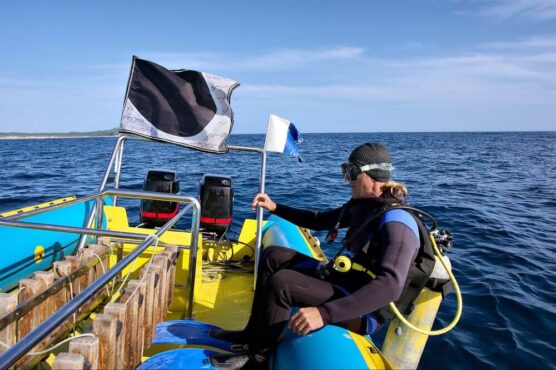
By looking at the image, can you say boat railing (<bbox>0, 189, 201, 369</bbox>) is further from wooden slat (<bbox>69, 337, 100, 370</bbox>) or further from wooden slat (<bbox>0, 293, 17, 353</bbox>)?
wooden slat (<bbox>0, 293, 17, 353</bbox>)

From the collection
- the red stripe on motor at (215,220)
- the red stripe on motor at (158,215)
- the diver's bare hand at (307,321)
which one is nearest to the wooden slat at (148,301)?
the diver's bare hand at (307,321)

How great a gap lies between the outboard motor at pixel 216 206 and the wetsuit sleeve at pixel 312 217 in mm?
1818

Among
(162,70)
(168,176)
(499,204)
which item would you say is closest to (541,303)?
(168,176)

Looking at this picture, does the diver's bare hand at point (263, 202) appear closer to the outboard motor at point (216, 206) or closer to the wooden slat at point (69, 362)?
the outboard motor at point (216, 206)

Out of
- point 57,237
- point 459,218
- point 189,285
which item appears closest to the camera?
point 189,285

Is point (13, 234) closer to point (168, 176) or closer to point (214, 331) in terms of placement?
point (214, 331)

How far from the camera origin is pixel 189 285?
3.29 metres

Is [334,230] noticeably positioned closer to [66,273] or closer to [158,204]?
[66,273]

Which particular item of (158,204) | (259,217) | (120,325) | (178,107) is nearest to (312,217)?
(259,217)

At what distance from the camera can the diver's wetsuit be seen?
2170mm

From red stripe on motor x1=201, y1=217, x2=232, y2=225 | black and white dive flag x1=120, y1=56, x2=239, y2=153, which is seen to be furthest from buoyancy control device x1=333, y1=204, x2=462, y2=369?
red stripe on motor x1=201, y1=217, x2=232, y2=225

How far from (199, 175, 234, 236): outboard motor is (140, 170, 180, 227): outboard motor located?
451mm

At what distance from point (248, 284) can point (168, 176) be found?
2.05 metres

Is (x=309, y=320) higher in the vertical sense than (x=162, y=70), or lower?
lower
